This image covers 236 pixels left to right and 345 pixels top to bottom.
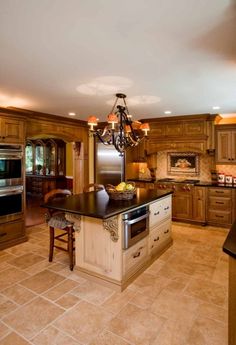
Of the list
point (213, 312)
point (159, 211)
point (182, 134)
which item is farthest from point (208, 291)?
point (182, 134)

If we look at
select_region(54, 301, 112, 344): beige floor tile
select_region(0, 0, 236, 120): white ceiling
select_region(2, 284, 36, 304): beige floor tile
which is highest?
select_region(0, 0, 236, 120): white ceiling

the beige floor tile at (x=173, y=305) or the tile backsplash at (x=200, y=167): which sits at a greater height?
the tile backsplash at (x=200, y=167)

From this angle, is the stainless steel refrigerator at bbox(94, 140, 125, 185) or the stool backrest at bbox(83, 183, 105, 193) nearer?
the stool backrest at bbox(83, 183, 105, 193)

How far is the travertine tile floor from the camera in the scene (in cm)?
203

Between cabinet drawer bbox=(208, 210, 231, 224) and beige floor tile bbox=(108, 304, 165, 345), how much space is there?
3.35 metres

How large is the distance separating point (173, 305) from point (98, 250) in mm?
1034

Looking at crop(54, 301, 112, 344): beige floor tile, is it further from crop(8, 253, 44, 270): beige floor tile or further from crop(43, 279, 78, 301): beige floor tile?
crop(8, 253, 44, 270): beige floor tile

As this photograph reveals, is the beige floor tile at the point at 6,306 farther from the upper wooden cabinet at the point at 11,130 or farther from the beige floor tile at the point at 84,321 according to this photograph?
the upper wooden cabinet at the point at 11,130

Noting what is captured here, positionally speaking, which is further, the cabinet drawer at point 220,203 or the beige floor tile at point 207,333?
the cabinet drawer at point 220,203

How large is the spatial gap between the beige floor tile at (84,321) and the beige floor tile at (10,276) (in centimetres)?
100

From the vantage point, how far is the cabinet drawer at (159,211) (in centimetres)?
343

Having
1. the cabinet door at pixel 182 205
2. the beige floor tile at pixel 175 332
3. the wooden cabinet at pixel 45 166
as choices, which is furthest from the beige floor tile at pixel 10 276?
the wooden cabinet at pixel 45 166

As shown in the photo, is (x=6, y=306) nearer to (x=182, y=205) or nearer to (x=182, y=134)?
(x=182, y=205)

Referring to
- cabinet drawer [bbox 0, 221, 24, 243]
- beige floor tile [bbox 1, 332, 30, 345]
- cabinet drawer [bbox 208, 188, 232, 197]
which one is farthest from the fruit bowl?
cabinet drawer [bbox 208, 188, 232, 197]
